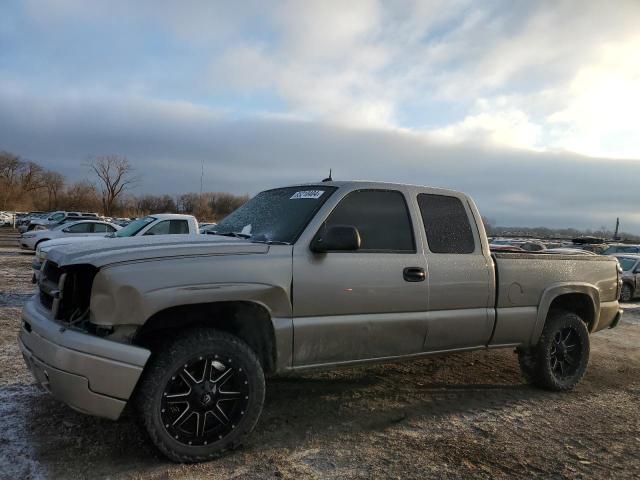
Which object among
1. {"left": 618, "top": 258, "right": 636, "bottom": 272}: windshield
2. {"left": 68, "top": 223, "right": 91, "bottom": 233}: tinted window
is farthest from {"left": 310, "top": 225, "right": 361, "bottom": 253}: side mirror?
{"left": 68, "top": 223, "right": 91, "bottom": 233}: tinted window

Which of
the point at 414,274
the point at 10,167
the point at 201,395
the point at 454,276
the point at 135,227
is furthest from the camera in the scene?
the point at 10,167

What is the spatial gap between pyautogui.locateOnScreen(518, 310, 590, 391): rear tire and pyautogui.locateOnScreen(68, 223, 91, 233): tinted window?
18031mm

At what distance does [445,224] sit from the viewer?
4.62 meters

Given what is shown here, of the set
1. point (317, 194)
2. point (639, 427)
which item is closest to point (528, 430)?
point (639, 427)

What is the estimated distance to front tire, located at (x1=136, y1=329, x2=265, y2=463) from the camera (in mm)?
3168

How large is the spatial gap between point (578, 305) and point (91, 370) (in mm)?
4966

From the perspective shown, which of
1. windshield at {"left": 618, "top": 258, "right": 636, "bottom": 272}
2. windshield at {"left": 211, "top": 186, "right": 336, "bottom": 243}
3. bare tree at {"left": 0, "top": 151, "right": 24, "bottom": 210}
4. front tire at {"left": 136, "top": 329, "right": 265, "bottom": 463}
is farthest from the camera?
bare tree at {"left": 0, "top": 151, "right": 24, "bottom": 210}

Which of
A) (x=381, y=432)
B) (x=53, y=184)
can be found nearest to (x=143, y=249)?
(x=381, y=432)

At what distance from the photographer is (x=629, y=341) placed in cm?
817

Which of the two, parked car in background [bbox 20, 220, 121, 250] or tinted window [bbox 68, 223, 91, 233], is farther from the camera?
tinted window [bbox 68, 223, 91, 233]

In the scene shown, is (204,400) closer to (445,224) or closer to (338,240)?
(338,240)

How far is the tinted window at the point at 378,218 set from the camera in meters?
4.06

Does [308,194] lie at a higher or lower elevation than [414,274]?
higher

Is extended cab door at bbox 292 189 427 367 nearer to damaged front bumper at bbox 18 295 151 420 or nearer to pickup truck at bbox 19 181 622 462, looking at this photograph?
pickup truck at bbox 19 181 622 462
